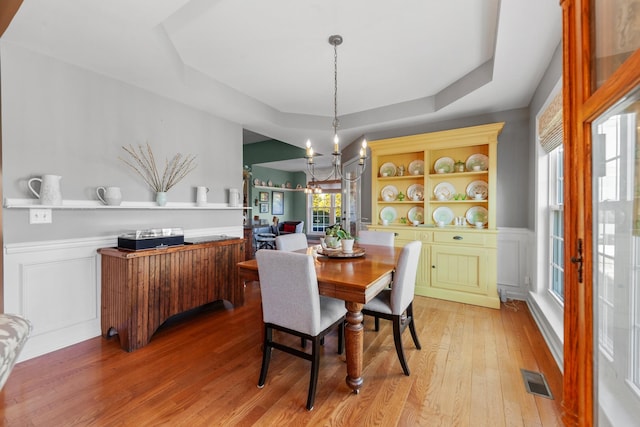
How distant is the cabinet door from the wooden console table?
261 centimetres

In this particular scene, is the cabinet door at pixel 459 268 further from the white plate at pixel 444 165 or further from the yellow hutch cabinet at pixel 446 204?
the white plate at pixel 444 165

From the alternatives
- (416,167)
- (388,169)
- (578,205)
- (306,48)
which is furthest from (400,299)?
(388,169)

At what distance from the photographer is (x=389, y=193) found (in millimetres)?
4188

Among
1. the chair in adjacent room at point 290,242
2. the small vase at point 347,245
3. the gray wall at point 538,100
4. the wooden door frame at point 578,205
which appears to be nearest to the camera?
the wooden door frame at point 578,205

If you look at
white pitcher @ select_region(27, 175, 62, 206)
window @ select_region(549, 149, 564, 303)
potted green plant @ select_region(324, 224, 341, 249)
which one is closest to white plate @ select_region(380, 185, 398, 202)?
window @ select_region(549, 149, 564, 303)

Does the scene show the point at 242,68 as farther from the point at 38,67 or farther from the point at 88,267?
the point at 88,267

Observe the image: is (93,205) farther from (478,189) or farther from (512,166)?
(512,166)

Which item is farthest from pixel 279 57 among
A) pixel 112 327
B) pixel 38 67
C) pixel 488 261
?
pixel 488 261

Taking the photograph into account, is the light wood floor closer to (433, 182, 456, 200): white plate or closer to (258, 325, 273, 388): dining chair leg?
(258, 325, 273, 388): dining chair leg

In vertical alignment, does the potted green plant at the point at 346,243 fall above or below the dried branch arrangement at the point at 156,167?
below

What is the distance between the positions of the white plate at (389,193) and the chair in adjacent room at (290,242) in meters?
1.86

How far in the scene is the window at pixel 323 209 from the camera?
9531 millimetres

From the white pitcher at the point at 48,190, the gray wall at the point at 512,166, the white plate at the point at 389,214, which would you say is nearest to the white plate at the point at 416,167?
the white plate at the point at 389,214

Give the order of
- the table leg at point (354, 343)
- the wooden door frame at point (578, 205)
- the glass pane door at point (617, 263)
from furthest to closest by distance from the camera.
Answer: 1. the table leg at point (354, 343)
2. the wooden door frame at point (578, 205)
3. the glass pane door at point (617, 263)
